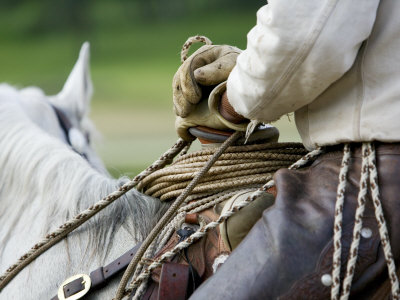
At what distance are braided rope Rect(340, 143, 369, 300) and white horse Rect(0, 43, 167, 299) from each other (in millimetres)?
691

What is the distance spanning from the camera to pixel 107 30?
12.9 metres

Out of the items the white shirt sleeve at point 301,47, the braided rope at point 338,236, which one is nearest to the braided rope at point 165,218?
the white shirt sleeve at point 301,47

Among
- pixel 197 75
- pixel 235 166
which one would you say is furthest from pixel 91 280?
pixel 197 75

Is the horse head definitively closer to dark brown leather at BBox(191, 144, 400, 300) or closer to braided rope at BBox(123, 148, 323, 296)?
braided rope at BBox(123, 148, 323, 296)

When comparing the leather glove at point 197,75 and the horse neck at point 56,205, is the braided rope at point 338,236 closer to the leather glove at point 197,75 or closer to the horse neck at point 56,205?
the leather glove at point 197,75

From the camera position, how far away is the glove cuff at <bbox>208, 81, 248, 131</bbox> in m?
1.68

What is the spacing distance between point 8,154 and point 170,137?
28.7ft

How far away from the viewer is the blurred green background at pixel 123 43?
11.3 meters

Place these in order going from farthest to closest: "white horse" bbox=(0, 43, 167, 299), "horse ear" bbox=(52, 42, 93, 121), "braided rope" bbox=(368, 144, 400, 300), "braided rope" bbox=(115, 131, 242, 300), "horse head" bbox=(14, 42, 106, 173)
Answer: "horse ear" bbox=(52, 42, 93, 121), "horse head" bbox=(14, 42, 106, 173), "white horse" bbox=(0, 43, 167, 299), "braided rope" bbox=(115, 131, 242, 300), "braided rope" bbox=(368, 144, 400, 300)

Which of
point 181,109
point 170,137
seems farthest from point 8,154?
point 170,137

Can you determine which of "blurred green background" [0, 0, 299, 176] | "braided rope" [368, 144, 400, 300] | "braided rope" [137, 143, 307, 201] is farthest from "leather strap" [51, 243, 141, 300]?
"blurred green background" [0, 0, 299, 176]

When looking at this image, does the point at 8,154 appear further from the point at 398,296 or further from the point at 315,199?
the point at 398,296

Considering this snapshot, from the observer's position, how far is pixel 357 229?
1.30 meters

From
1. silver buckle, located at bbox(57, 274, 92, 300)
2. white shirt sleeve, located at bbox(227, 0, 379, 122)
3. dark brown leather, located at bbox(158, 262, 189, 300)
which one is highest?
white shirt sleeve, located at bbox(227, 0, 379, 122)
